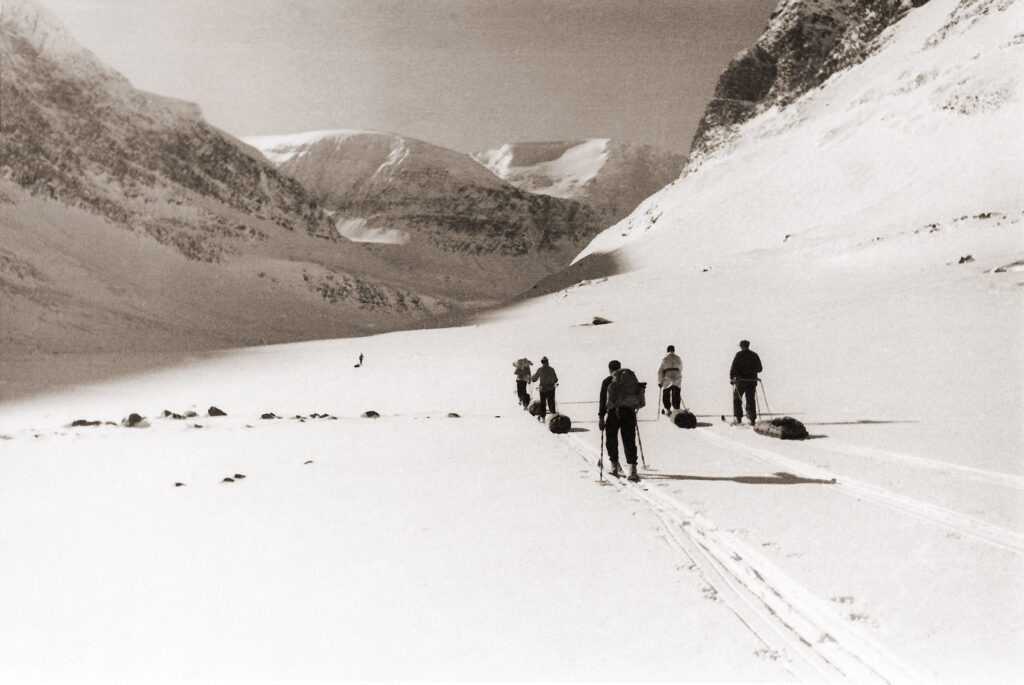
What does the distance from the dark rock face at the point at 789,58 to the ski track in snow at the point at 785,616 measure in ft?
351

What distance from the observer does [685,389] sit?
2206cm

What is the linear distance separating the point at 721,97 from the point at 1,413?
363 feet

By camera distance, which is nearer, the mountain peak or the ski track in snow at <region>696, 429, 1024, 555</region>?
the ski track in snow at <region>696, 429, 1024, 555</region>

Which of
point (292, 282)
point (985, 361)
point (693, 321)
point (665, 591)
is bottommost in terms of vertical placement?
point (665, 591)

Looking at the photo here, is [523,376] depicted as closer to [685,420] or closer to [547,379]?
[547,379]

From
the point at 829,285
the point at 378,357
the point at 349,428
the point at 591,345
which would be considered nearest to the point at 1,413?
the point at 378,357

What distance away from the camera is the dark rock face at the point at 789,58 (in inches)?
4124

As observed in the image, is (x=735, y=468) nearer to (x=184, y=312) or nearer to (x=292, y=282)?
(x=184, y=312)

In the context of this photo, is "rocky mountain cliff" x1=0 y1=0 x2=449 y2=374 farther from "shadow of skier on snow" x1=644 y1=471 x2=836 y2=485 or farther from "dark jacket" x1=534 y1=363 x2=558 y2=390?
"shadow of skier on snow" x1=644 y1=471 x2=836 y2=485

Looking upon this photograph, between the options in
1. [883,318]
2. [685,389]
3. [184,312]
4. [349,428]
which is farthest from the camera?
[184,312]

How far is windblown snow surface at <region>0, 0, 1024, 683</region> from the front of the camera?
454 cm

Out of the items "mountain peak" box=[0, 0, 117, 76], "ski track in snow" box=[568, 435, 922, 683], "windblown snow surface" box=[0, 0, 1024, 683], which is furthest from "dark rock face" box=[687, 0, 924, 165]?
"mountain peak" box=[0, 0, 117, 76]

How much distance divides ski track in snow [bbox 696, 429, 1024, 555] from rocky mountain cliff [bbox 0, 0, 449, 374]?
204 ft

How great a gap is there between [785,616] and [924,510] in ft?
10.4
